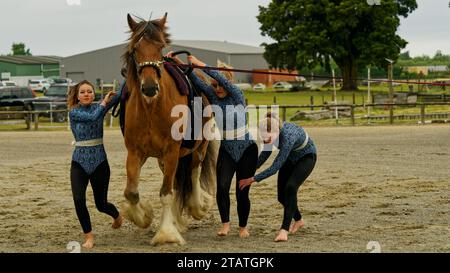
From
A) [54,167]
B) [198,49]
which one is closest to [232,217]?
[54,167]

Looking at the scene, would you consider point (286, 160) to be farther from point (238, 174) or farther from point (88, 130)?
point (88, 130)

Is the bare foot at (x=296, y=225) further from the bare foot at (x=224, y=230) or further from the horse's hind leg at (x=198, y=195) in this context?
the horse's hind leg at (x=198, y=195)

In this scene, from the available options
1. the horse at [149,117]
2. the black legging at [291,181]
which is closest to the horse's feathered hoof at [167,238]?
the horse at [149,117]

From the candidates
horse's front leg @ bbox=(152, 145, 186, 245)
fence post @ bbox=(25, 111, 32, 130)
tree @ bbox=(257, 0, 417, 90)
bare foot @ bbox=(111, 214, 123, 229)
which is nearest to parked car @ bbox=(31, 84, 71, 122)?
fence post @ bbox=(25, 111, 32, 130)

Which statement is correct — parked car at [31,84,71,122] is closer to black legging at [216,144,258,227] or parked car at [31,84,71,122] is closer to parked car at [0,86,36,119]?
parked car at [0,86,36,119]

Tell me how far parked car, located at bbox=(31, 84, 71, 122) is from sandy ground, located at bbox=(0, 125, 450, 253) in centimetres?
1099

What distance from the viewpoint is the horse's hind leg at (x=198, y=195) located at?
7973 mm

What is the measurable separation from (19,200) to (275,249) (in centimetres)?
439

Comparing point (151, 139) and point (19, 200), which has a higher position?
point (151, 139)

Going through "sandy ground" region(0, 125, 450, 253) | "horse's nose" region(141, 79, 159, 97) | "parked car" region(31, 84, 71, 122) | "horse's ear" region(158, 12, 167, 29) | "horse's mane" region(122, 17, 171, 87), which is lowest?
"sandy ground" region(0, 125, 450, 253)

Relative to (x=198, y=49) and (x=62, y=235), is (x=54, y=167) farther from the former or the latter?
(x=198, y=49)

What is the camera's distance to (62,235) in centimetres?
758

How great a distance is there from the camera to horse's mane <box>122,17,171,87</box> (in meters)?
6.72

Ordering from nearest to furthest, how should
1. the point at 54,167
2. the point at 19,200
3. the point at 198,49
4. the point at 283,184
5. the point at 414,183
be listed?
the point at 283,184 < the point at 19,200 < the point at 414,183 < the point at 54,167 < the point at 198,49
